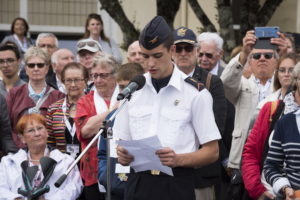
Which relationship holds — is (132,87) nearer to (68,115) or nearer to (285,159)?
(285,159)

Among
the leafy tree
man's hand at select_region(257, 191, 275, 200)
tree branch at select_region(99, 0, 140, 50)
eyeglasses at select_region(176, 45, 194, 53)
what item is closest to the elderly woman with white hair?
eyeglasses at select_region(176, 45, 194, 53)

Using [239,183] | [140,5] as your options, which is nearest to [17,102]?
[239,183]

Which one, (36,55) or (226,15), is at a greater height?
(226,15)

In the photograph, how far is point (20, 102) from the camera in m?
8.57

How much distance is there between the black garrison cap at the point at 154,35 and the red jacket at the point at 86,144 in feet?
7.16

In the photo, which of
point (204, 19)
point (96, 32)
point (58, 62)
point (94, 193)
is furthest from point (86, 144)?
point (204, 19)

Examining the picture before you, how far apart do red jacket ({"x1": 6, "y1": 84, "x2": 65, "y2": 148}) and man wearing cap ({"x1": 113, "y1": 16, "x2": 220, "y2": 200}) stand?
315cm

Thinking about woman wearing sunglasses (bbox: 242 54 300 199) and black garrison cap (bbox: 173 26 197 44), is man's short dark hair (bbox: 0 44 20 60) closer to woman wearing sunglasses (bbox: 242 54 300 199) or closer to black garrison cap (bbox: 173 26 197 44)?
black garrison cap (bbox: 173 26 197 44)

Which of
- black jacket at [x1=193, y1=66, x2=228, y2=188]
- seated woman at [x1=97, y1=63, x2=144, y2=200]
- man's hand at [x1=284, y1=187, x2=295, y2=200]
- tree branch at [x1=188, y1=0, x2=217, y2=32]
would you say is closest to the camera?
man's hand at [x1=284, y1=187, x2=295, y2=200]

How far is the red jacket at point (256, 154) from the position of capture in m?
6.41

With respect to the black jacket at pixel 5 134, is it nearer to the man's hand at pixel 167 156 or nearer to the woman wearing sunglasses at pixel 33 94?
the woman wearing sunglasses at pixel 33 94

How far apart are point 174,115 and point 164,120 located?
0.25 ft

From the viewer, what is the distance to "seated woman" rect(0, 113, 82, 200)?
745 cm

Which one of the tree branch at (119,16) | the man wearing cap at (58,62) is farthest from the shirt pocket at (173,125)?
the tree branch at (119,16)
